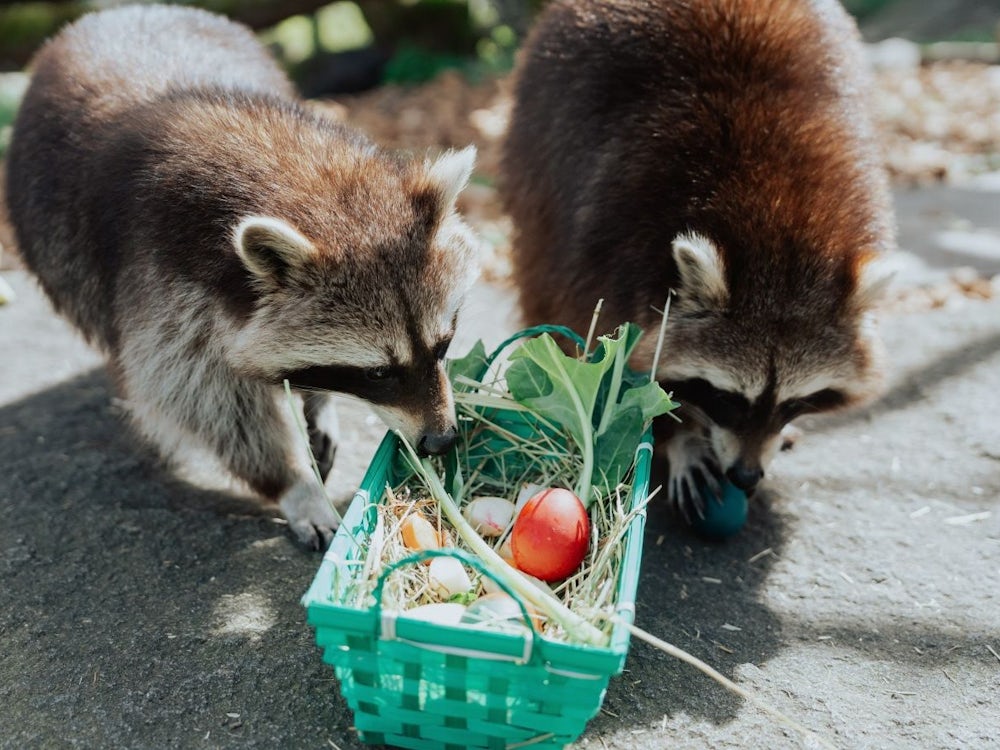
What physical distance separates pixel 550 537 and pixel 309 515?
100 centimetres

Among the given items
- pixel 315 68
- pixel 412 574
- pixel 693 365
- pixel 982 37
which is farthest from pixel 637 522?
pixel 982 37

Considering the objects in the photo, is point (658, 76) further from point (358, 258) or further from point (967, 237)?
point (967, 237)

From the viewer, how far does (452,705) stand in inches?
80.4

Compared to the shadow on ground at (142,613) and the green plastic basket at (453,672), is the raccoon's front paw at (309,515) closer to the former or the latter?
the shadow on ground at (142,613)

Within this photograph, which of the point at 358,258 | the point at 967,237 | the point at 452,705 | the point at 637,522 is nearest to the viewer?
the point at 452,705

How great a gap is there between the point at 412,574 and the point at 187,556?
99 centimetres

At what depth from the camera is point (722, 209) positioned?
2996 millimetres

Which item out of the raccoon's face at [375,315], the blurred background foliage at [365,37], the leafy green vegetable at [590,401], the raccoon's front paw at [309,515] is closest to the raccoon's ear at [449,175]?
the raccoon's face at [375,315]

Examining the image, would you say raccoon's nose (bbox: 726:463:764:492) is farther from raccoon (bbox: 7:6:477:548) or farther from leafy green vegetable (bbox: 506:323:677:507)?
raccoon (bbox: 7:6:477:548)

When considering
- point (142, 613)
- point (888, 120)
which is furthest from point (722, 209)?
point (888, 120)

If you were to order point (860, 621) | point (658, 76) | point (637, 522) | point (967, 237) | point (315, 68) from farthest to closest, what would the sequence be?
point (315, 68) < point (967, 237) < point (658, 76) < point (860, 621) < point (637, 522)

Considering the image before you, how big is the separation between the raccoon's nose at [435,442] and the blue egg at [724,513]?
94cm

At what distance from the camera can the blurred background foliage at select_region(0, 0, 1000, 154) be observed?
7.51 m

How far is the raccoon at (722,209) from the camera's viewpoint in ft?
9.56
